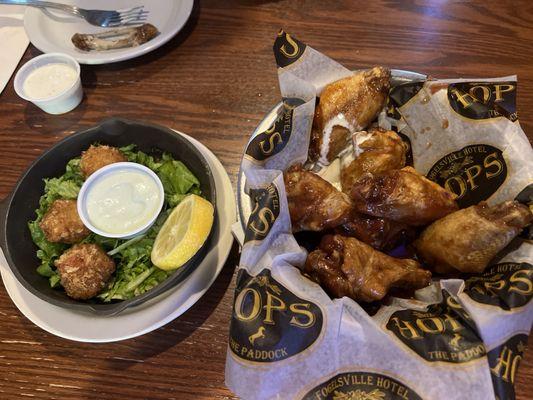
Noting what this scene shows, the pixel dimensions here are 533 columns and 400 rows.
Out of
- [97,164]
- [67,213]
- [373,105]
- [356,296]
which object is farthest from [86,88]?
[356,296]

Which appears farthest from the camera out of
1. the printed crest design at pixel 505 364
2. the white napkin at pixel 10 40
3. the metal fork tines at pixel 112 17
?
the metal fork tines at pixel 112 17

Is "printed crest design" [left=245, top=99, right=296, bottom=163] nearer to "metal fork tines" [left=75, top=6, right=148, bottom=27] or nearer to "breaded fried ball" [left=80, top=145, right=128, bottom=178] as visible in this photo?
"breaded fried ball" [left=80, top=145, right=128, bottom=178]

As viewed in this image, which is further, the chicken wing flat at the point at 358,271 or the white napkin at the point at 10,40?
the white napkin at the point at 10,40

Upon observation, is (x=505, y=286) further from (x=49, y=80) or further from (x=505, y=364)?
(x=49, y=80)

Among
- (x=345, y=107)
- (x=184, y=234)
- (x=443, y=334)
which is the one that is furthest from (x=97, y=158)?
(x=443, y=334)

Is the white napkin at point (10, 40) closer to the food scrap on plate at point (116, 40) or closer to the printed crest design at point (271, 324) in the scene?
the food scrap on plate at point (116, 40)

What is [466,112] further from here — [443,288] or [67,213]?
[67,213]

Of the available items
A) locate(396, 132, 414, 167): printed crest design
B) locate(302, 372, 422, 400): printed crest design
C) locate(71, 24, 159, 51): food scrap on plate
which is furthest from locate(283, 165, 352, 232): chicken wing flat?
locate(71, 24, 159, 51): food scrap on plate

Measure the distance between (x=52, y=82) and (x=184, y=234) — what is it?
3.80 feet

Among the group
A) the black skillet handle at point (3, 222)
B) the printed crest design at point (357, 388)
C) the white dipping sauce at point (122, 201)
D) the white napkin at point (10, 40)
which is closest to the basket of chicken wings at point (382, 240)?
the printed crest design at point (357, 388)

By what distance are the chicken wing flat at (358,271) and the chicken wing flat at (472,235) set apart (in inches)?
2.9

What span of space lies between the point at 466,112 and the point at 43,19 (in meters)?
2.07

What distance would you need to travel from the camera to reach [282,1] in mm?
2268

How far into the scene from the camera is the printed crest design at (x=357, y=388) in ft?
3.31
